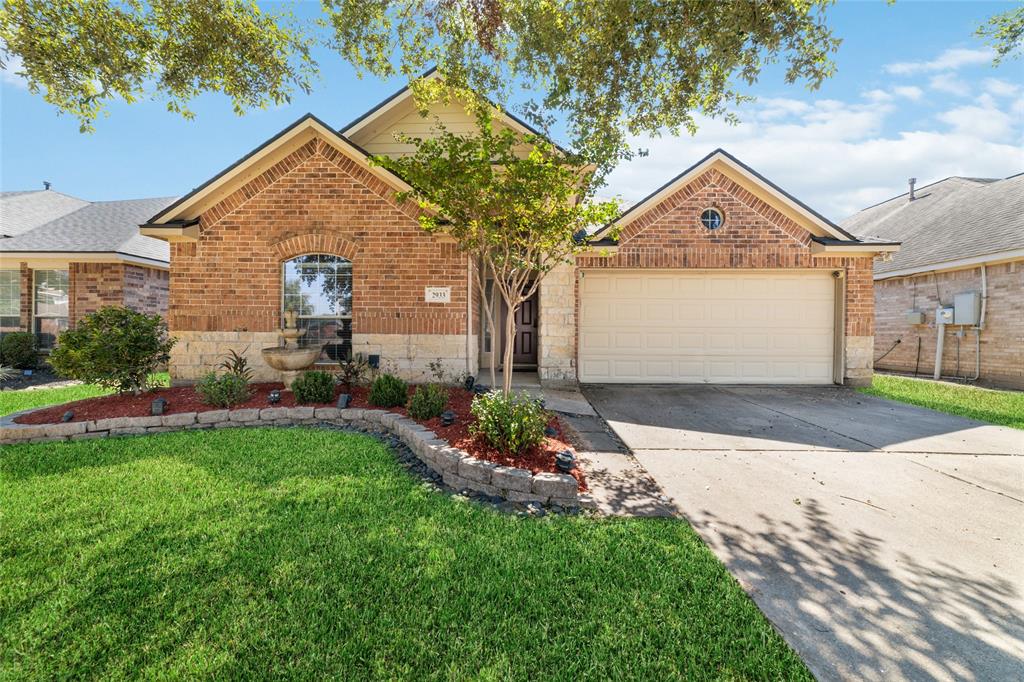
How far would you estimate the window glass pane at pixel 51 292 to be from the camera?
11586 mm

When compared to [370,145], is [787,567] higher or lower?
lower

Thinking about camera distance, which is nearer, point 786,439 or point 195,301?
point 786,439

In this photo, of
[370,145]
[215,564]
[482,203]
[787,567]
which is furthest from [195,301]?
[787,567]

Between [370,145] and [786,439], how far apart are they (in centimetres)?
1027

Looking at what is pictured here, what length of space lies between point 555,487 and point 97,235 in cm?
1522

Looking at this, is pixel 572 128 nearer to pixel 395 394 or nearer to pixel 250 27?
pixel 395 394

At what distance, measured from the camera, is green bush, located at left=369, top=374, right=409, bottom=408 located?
20.2ft

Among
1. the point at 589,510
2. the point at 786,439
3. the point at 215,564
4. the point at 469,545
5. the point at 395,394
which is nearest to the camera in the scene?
the point at 215,564

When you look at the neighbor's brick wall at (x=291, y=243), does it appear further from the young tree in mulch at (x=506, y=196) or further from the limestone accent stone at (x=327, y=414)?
the young tree in mulch at (x=506, y=196)

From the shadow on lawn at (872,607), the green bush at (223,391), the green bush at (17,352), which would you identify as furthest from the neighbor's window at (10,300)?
the shadow on lawn at (872,607)

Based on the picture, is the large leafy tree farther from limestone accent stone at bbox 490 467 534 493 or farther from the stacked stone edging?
limestone accent stone at bbox 490 467 534 493

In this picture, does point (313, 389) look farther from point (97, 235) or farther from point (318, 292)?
point (97, 235)

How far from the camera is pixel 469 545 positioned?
118 inches

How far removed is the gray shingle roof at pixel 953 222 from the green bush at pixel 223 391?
13077mm
